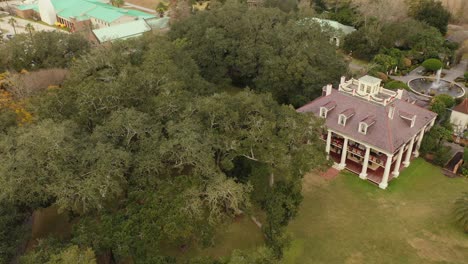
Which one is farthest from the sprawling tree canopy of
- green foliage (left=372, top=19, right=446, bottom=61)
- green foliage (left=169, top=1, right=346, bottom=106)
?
green foliage (left=372, top=19, right=446, bottom=61)

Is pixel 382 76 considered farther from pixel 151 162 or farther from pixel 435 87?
pixel 151 162

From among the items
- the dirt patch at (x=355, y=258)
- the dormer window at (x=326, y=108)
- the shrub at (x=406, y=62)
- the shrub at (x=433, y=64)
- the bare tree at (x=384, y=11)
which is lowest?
the dirt patch at (x=355, y=258)

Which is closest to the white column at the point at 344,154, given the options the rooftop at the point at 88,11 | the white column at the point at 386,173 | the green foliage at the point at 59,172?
the white column at the point at 386,173

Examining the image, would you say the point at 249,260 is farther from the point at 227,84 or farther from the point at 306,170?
the point at 227,84

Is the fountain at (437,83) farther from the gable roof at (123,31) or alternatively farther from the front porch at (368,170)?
the gable roof at (123,31)

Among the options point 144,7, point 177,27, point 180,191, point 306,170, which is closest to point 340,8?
point 177,27

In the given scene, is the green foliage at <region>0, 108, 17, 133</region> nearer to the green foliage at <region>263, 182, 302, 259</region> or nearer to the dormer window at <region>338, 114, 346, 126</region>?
the green foliage at <region>263, 182, 302, 259</region>
